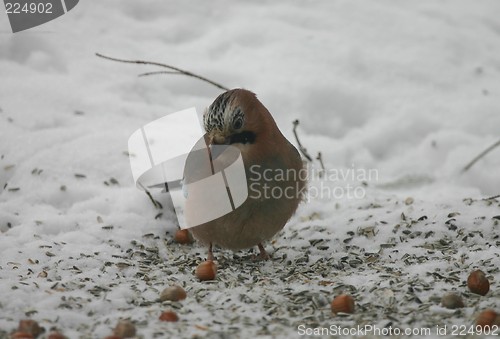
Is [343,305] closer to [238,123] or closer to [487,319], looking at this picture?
[487,319]

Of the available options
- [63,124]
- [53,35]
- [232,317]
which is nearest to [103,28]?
[53,35]

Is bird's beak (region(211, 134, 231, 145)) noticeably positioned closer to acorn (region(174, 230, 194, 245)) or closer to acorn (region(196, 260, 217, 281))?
acorn (region(196, 260, 217, 281))

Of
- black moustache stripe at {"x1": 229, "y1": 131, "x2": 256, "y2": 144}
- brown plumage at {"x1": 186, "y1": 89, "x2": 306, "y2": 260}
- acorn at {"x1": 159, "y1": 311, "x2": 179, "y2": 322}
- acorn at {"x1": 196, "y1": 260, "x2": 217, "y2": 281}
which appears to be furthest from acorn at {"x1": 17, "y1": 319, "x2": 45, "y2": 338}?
black moustache stripe at {"x1": 229, "y1": 131, "x2": 256, "y2": 144}

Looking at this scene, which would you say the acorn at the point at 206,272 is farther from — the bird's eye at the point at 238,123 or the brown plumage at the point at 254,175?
the bird's eye at the point at 238,123

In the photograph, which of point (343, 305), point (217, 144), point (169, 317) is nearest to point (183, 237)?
point (217, 144)

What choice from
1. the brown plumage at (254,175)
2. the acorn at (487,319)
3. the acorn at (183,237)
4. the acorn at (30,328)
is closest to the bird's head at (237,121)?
the brown plumage at (254,175)

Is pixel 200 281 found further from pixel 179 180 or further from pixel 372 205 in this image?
pixel 372 205
